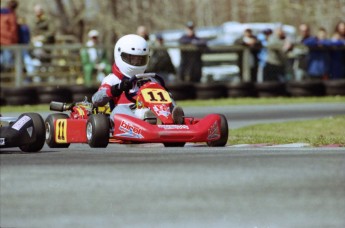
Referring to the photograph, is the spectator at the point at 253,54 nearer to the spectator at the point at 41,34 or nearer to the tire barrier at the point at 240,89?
the tire barrier at the point at 240,89

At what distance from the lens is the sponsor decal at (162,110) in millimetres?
10430

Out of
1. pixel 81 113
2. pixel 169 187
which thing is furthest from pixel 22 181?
pixel 81 113

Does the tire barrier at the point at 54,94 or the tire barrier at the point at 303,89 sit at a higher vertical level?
the tire barrier at the point at 54,94

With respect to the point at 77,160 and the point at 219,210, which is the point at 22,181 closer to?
the point at 77,160

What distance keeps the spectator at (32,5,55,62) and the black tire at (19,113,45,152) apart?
10.5m

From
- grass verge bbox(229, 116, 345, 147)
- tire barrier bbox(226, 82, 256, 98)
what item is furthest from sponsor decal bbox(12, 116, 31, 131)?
tire barrier bbox(226, 82, 256, 98)

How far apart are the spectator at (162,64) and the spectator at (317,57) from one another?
9.67 feet

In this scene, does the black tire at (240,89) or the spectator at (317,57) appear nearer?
the black tire at (240,89)

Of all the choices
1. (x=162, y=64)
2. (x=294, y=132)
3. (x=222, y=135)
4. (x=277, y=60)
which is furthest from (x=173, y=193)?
(x=277, y=60)

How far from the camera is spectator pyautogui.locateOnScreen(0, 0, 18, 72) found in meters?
18.8

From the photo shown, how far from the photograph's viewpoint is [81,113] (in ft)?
36.9

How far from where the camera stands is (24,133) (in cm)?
872

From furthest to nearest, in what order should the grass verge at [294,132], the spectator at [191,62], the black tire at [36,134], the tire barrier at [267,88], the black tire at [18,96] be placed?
the tire barrier at [267,88] < the spectator at [191,62] < the black tire at [18,96] < the grass verge at [294,132] < the black tire at [36,134]

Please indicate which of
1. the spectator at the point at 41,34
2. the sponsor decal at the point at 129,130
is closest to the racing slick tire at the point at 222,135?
the sponsor decal at the point at 129,130
